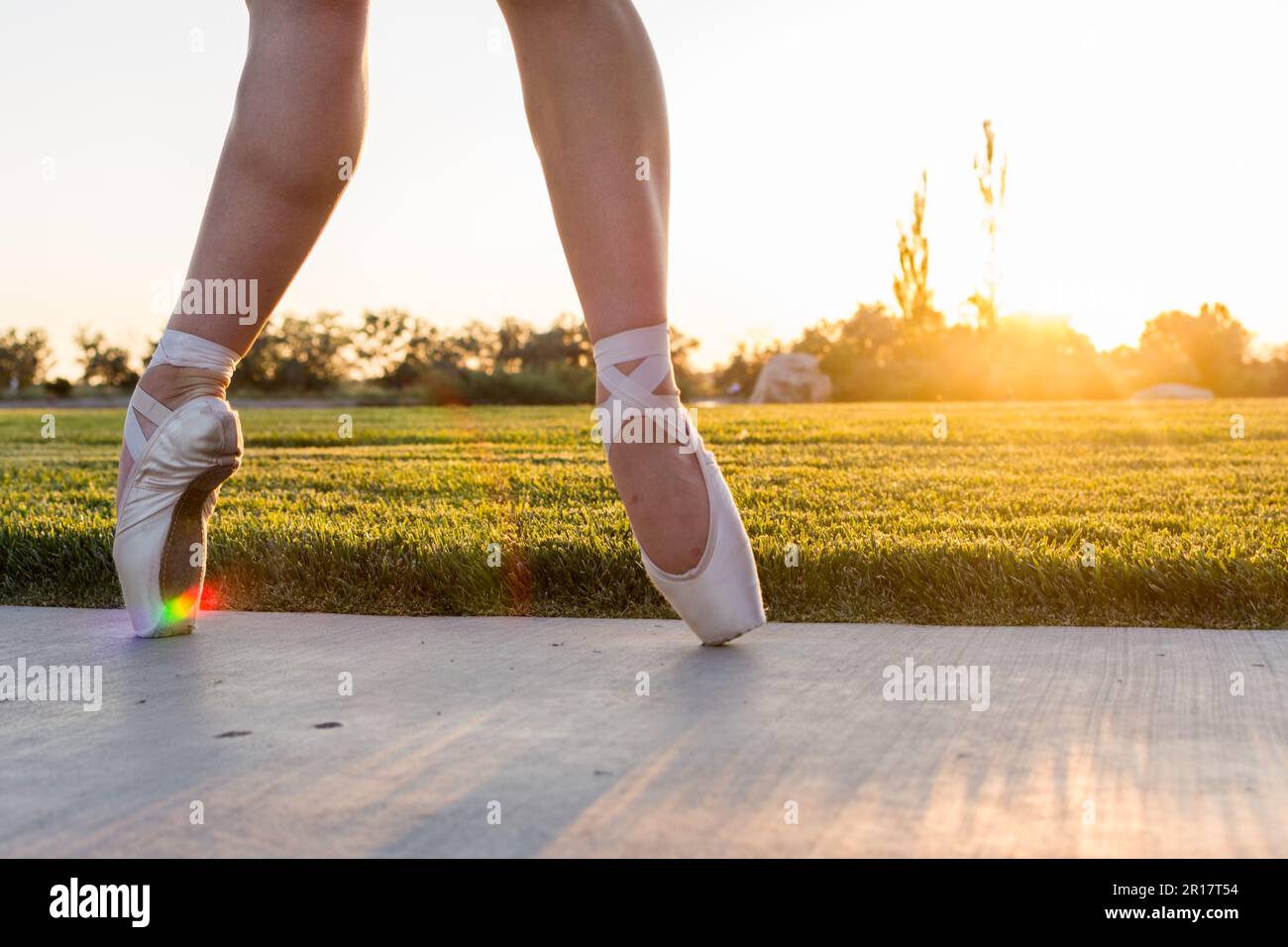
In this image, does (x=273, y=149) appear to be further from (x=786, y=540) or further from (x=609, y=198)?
(x=786, y=540)

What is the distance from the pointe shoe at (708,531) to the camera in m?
1.76

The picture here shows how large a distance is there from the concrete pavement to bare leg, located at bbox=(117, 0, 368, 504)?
570mm

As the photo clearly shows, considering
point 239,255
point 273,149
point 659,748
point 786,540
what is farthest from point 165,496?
point 786,540

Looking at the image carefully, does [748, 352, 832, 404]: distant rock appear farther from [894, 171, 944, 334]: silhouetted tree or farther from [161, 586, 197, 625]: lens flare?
[161, 586, 197, 625]: lens flare

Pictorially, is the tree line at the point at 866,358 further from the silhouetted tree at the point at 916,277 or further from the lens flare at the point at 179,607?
the lens flare at the point at 179,607

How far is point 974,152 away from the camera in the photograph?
3055 centimetres

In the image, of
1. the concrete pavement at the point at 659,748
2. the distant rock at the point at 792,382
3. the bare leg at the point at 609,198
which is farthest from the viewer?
the distant rock at the point at 792,382

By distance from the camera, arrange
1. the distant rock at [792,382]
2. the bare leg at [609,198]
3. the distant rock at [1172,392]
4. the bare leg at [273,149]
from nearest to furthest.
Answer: the bare leg at [609,198] → the bare leg at [273,149] → the distant rock at [792,382] → the distant rock at [1172,392]

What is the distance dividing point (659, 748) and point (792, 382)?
23088mm

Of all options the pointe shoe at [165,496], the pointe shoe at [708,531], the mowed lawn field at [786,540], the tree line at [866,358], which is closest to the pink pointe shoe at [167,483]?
the pointe shoe at [165,496]

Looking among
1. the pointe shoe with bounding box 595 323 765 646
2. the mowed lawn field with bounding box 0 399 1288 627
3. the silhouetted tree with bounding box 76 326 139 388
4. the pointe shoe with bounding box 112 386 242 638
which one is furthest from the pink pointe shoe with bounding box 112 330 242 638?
the silhouetted tree with bounding box 76 326 139 388

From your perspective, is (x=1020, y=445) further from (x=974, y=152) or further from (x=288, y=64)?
(x=974, y=152)

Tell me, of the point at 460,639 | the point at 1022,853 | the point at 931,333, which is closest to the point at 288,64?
the point at 460,639

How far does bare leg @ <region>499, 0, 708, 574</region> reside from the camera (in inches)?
69.0
